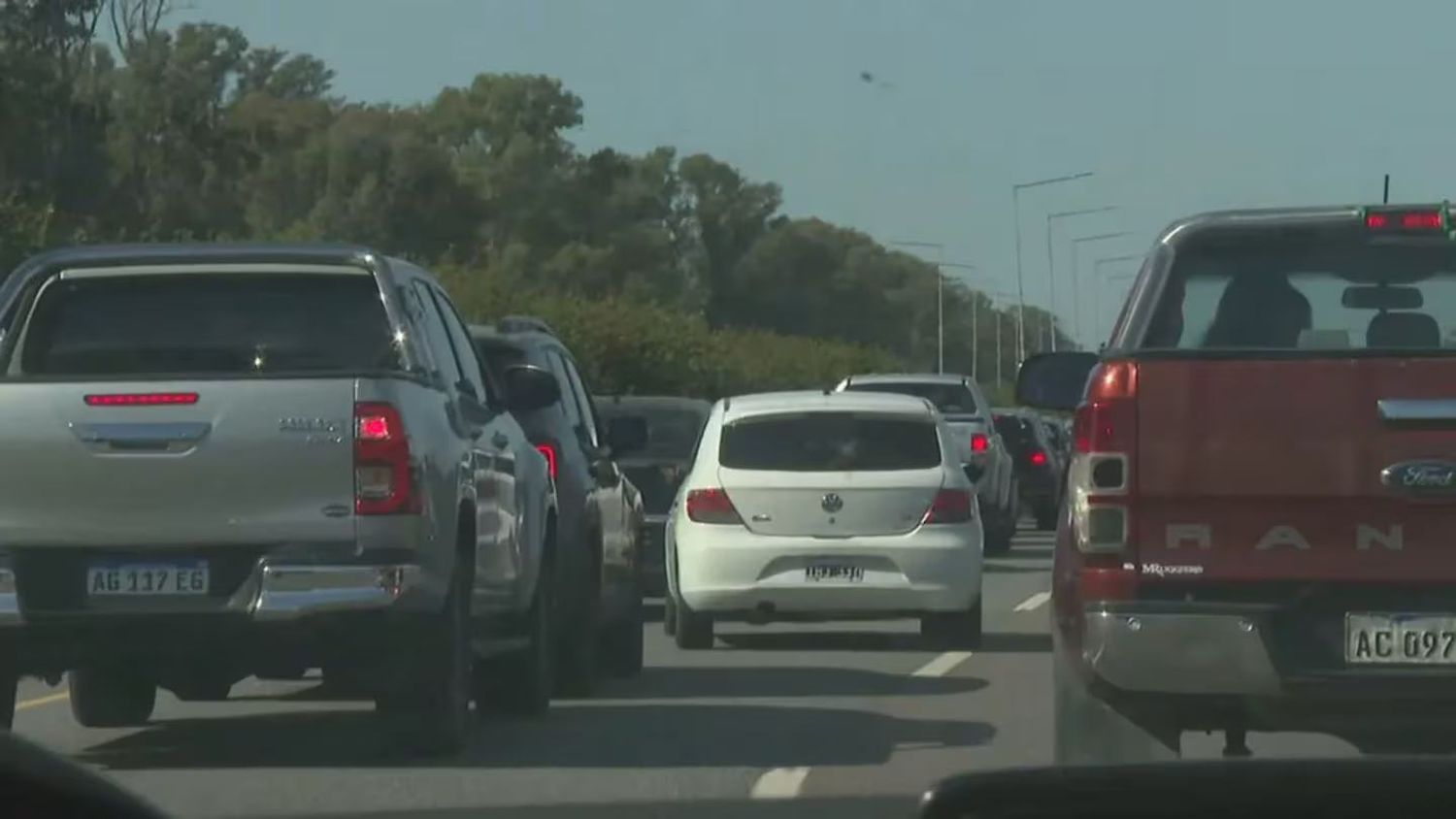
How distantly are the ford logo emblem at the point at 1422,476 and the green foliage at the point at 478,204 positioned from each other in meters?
33.3

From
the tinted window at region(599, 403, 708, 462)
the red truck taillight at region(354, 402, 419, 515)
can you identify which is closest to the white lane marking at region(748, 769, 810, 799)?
the red truck taillight at region(354, 402, 419, 515)

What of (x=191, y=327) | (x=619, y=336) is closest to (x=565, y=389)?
(x=191, y=327)

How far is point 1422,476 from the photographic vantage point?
8.29 m

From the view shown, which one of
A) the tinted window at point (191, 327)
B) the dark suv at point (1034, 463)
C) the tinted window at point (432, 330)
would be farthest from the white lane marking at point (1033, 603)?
the dark suv at point (1034, 463)

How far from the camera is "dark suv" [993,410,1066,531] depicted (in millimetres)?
39906

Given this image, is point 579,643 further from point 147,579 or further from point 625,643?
point 147,579

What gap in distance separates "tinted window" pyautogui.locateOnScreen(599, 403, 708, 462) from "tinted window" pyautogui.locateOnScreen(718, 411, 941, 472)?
461 centimetres

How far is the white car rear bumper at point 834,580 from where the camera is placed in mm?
17266

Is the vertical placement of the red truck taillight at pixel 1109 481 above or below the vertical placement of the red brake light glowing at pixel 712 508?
above

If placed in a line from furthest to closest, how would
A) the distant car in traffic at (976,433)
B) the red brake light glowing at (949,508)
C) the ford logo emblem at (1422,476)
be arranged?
the distant car in traffic at (976,433) → the red brake light glowing at (949,508) → the ford logo emblem at (1422,476)

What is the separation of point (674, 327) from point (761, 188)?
9527cm

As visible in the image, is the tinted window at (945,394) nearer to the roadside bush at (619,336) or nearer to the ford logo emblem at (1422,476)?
the roadside bush at (619,336)

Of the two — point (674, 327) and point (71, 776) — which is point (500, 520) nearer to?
point (71, 776)

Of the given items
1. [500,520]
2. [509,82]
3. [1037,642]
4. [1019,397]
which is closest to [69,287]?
[500,520]
